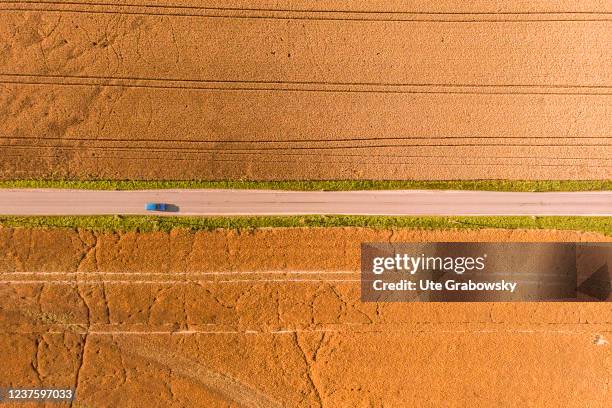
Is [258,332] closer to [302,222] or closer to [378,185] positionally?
[302,222]

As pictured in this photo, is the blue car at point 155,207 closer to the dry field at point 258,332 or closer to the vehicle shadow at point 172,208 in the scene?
the vehicle shadow at point 172,208

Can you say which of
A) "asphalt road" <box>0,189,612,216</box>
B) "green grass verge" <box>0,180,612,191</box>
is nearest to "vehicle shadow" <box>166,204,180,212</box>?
"asphalt road" <box>0,189,612,216</box>

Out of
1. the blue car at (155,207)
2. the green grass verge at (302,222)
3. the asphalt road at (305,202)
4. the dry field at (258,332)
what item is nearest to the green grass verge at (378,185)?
the asphalt road at (305,202)

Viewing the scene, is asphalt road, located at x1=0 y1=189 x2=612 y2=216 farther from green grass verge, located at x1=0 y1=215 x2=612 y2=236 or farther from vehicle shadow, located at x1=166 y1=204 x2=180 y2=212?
green grass verge, located at x1=0 y1=215 x2=612 y2=236

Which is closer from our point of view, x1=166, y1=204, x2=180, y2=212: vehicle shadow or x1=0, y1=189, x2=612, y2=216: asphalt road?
x1=0, y1=189, x2=612, y2=216: asphalt road

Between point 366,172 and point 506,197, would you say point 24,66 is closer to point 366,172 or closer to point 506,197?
point 366,172

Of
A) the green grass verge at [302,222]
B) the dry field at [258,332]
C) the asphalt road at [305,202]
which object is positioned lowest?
the dry field at [258,332]
